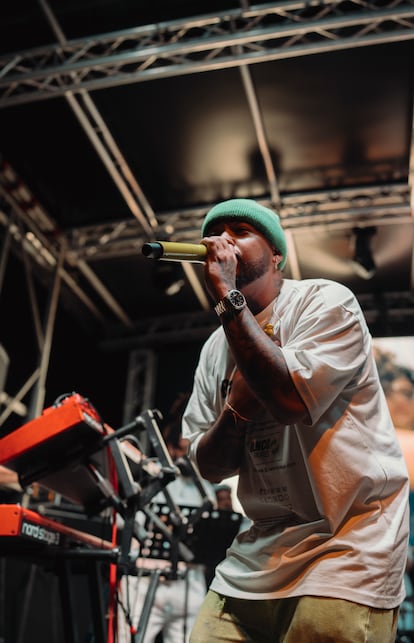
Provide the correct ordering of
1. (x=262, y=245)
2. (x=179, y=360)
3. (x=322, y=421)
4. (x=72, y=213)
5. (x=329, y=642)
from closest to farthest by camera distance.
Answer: (x=329, y=642)
(x=322, y=421)
(x=262, y=245)
(x=72, y=213)
(x=179, y=360)

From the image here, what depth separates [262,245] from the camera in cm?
190

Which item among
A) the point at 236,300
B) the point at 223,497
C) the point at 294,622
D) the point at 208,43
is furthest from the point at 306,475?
the point at 208,43

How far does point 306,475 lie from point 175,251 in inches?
26.3

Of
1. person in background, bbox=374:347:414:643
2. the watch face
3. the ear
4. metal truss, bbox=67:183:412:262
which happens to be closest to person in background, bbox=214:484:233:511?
person in background, bbox=374:347:414:643

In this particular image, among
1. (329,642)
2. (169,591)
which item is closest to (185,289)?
(169,591)

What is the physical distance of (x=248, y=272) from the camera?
5.94ft

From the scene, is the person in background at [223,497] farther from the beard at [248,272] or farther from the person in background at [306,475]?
the beard at [248,272]

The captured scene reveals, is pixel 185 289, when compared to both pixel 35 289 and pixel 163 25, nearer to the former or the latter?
pixel 35 289

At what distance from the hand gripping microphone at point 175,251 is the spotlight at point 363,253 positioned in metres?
6.50

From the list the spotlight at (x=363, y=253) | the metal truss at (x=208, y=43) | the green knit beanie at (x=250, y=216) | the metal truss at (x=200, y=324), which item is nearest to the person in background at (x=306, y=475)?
the green knit beanie at (x=250, y=216)

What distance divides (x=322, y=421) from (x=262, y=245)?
0.63 m

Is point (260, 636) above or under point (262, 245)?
under

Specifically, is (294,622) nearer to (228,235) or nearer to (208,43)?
(228,235)

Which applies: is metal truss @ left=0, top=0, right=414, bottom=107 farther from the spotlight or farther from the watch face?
the watch face
